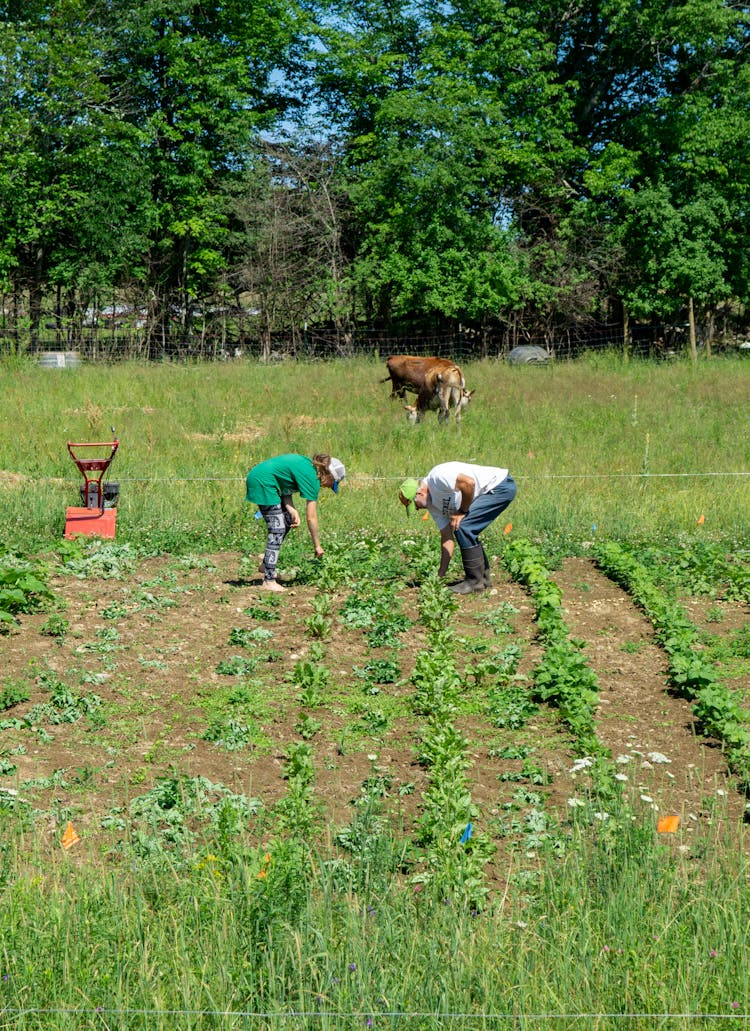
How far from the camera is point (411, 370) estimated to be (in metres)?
21.2

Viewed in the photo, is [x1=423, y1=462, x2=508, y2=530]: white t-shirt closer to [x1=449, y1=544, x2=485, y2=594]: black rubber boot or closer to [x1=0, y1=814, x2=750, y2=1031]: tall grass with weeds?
[x1=449, y1=544, x2=485, y2=594]: black rubber boot

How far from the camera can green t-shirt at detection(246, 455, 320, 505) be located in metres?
10.5

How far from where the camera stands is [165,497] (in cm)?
1430

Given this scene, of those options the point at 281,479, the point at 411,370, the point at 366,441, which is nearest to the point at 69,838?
the point at 281,479

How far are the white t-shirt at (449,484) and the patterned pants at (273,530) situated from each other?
136 cm

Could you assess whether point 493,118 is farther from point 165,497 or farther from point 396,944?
point 396,944

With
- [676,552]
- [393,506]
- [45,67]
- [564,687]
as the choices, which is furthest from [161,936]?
Answer: [45,67]

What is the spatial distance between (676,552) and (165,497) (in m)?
5.98

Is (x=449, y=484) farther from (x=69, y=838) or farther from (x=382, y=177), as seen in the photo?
(x=382, y=177)

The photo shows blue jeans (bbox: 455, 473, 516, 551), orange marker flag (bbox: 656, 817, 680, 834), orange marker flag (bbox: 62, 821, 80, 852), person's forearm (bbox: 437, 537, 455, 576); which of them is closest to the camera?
orange marker flag (bbox: 62, 821, 80, 852)

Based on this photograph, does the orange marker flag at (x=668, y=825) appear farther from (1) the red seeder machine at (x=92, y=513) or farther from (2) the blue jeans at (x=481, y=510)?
(1) the red seeder machine at (x=92, y=513)

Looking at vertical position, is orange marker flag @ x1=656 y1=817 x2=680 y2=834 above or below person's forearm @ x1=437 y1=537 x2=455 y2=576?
below

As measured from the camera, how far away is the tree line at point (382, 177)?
30438mm

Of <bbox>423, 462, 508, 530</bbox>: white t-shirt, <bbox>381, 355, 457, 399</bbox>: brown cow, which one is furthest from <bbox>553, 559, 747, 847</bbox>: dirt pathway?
<bbox>381, 355, 457, 399</bbox>: brown cow
